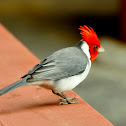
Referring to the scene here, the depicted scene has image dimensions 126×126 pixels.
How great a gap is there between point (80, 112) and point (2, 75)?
867mm

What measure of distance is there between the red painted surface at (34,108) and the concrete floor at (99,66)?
2754mm

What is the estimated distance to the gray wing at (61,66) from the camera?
114 inches

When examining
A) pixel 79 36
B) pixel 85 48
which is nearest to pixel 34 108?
pixel 85 48

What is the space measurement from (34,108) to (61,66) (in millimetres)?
509

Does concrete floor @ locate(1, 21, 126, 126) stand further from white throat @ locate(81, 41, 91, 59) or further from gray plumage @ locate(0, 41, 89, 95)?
gray plumage @ locate(0, 41, 89, 95)

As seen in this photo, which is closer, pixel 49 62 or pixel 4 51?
pixel 49 62

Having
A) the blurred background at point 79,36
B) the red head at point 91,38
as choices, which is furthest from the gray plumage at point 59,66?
the blurred background at point 79,36

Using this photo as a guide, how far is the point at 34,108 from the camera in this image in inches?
103

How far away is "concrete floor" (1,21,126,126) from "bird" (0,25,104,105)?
265 centimetres

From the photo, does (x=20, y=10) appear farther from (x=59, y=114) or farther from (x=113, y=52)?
(x=59, y=114)

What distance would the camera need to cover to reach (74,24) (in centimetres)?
936

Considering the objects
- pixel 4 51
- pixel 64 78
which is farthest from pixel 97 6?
pixel 64 78

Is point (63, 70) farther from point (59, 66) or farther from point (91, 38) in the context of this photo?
point (91, 38)

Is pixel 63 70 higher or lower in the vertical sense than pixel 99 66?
higher
